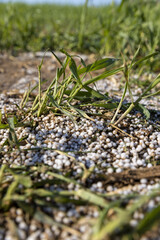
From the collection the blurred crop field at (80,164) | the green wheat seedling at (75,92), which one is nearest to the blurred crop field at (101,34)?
the blurred crop field at (80,164)

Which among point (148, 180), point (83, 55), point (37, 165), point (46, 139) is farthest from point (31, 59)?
point (148, 180)

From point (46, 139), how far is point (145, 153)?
0.53 m

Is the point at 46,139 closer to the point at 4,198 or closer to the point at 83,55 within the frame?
the point at 4,198

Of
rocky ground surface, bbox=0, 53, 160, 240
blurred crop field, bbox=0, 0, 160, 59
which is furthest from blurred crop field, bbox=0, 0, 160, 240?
blurred crop field, bbox=0, 0, 160, 59

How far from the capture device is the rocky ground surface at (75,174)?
2.87 ft

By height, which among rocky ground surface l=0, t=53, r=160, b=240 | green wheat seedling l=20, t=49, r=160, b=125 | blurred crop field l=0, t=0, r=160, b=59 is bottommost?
rocky ground surface l=0, t=53, r=160, b=240

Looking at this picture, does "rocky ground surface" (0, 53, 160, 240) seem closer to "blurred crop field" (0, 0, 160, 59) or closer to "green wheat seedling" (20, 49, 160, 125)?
"green wheat seedling" (20, 49, 160, 125)

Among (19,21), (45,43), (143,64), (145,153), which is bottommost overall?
(145,153)

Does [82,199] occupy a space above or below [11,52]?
below

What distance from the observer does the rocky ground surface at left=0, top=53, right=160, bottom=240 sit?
874 millimetres

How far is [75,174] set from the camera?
1098mm

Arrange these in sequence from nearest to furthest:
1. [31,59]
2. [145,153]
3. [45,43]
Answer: [145,153] → [31,59] → [45,43]

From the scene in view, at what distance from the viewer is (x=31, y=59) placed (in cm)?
288

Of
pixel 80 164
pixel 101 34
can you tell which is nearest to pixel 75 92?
pixel 80 164
